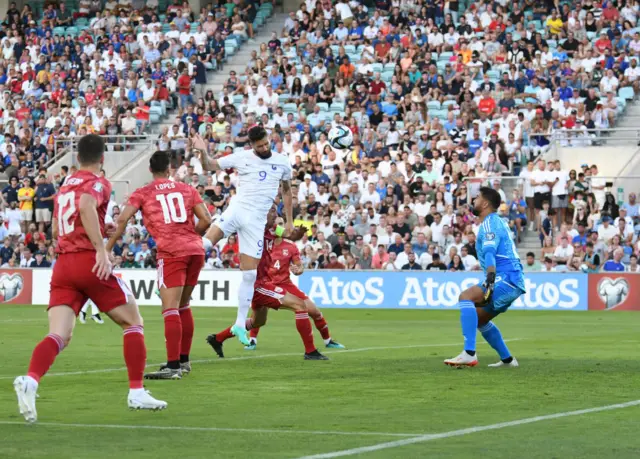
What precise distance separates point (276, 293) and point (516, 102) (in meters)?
19.4

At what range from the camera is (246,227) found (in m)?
15.4

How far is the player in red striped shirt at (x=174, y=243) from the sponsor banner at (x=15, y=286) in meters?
20.8

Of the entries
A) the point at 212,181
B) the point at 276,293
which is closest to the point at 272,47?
the point at 212,181

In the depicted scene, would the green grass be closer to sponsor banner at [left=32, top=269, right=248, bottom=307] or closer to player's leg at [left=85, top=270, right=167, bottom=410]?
player's leg at [left=85, top=270, right=167, bottom=410]

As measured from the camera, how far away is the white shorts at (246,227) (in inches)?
602

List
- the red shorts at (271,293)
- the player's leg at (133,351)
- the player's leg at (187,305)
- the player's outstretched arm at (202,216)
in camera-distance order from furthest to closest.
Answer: the red shorts at (271,293) → the player's leg at (187,305) → the player's outstretched arm at (202,216) → the player's leg at (133,351)

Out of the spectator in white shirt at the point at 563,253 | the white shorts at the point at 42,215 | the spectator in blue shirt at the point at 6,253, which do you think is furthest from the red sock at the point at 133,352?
the white shorts at the point at 42,215

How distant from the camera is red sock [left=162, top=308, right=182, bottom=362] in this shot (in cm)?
1245

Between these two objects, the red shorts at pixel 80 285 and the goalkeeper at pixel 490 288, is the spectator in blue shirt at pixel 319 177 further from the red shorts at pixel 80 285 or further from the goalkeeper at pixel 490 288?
the red shorts at pixel 80 285

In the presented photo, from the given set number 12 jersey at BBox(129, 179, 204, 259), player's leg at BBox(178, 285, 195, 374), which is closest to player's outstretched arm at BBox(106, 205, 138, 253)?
number 12 jersey at BBox(129, 179, 204, 259)

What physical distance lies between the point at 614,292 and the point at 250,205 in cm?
1498

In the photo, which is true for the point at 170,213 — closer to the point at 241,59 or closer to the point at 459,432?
the point at 459,432

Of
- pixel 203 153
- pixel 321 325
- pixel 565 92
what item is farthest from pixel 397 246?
pixel 203 153

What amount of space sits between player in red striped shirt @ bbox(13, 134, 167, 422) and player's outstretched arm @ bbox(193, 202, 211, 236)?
2985 millimetres
